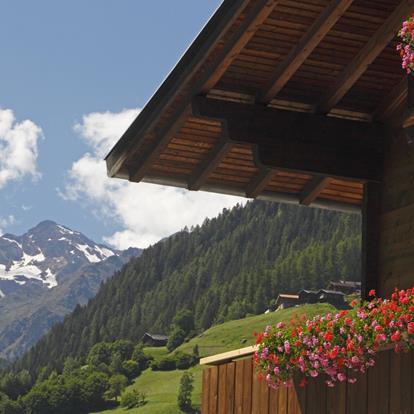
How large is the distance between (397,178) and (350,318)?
9.35ft

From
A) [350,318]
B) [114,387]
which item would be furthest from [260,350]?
[114,387]

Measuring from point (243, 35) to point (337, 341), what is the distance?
3077mm

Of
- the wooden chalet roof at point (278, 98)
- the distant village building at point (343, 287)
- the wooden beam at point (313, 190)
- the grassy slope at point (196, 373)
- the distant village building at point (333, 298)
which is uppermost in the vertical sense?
the distant village building at point (343, 287)

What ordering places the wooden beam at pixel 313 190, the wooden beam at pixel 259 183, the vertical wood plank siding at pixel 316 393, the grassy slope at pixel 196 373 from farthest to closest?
1. the grassy slope at pixel 196 373
2. the wooden beam at pixel 313 190
3. the wooden beam at pixel 259 183
4. the vertical wood plank siding at pixel 316 393

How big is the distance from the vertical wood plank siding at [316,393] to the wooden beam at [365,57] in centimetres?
286

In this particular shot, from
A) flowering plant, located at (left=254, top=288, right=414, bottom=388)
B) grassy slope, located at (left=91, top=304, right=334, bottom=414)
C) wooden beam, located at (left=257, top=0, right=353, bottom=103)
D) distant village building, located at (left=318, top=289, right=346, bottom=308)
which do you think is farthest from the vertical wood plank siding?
distant village building, located at (left=318, top=289, right=346, bottom=308)

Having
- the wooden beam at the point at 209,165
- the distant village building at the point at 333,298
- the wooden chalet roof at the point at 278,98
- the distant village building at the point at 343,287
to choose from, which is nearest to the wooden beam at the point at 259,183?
the wooden chalet roof at the point at 278,98

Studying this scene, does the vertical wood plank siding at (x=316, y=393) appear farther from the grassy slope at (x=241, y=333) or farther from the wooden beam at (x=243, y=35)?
the grassy slope at (x=241, y=333)

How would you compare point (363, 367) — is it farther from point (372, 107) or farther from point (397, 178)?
point (372, 107)

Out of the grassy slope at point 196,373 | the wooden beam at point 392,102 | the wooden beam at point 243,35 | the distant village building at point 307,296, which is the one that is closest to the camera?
the wooden beam at point 243,35

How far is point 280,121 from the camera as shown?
11.0 m

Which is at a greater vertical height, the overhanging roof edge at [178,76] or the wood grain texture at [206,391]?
the overhanging roof edge at [178,76]

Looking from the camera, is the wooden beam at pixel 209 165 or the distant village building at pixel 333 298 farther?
the distant village building at pixel 333 298

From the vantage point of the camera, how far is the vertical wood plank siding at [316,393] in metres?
8.18
